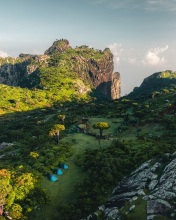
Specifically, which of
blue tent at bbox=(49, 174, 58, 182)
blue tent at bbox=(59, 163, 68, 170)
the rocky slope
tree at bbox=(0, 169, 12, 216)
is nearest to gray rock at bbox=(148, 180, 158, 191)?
the rocky slope

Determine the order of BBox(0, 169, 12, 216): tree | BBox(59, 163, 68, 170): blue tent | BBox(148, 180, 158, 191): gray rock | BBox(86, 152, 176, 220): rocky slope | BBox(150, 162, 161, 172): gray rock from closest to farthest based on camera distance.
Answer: BBox(86, 152, 176, 220): rocky slope, BBox(0, 169, 12, 216): tree, BBox(148, 180, 158, 191): gray rock, BBox(150, 162, 161, 172): gray rock, BBox(59, 163, 68, 170): blue tent

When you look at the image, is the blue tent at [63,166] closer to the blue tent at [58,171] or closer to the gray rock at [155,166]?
the blue tent at [58,171]

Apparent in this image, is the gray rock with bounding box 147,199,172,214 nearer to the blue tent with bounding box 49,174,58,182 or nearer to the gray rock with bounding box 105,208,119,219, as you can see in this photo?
the gray rock with bounding box 105,208,119,219

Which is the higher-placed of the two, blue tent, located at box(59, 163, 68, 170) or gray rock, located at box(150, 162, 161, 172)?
gray rock, located at box(150, 162, 161, 172)

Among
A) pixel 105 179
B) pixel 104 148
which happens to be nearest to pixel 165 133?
A: pixel 104 148

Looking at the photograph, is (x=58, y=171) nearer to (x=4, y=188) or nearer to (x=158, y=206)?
(x=4, y=188)

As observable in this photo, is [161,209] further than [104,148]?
No

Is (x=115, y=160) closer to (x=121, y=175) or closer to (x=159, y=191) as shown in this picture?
(x=121, y=175)

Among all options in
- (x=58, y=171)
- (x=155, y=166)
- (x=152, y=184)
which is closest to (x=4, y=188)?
(x=58, y=171)

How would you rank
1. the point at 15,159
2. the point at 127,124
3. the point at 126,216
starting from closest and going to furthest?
1. the point at 126,216
2. the point at 15,159
3. the point at 127,124
